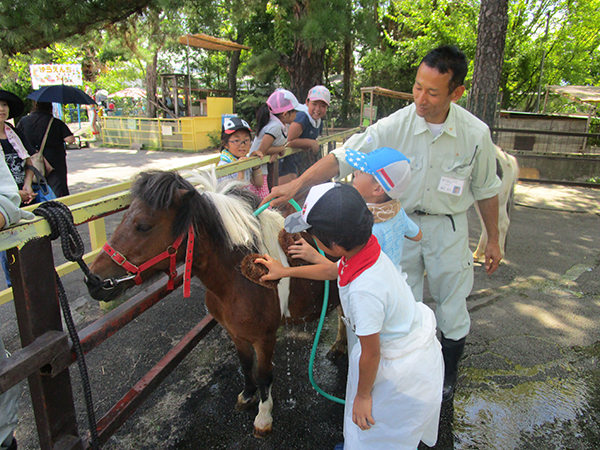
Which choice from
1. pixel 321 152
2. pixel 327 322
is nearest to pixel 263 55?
pixel 321 152

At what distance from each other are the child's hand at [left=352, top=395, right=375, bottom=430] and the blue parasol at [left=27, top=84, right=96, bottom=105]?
5.28 metres

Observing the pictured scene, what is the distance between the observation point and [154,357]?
299cm

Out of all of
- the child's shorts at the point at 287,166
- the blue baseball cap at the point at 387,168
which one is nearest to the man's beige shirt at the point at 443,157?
the blue baseball cap at the point at 387,168

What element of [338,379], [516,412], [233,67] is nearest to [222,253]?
[338,379]

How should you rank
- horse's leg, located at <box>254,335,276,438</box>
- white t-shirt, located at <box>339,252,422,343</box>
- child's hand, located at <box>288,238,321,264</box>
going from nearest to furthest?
white t-shirt, located at <box>339,252,422,343</box> → child's hand, located at <box>288,238,321,264</box> → horse's leg, located at <box>254,335,276,438</box>

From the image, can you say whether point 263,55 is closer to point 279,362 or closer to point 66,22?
point 66,22

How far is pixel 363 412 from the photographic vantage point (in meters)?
1.53

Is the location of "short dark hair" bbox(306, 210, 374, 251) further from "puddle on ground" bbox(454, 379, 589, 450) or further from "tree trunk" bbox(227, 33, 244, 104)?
"tree trunk" bbox(227, 33, 244, 104)

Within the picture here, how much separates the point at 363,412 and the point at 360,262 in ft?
2.08

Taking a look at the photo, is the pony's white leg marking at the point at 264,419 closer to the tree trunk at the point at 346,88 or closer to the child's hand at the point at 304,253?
the child's hand at the point at 304,253

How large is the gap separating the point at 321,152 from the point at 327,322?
128 inches

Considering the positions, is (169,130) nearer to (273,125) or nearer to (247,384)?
(273,125)

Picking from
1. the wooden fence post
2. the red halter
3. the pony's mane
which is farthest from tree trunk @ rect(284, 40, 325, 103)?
the wooden fence post

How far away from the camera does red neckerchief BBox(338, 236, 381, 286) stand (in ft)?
4.84
